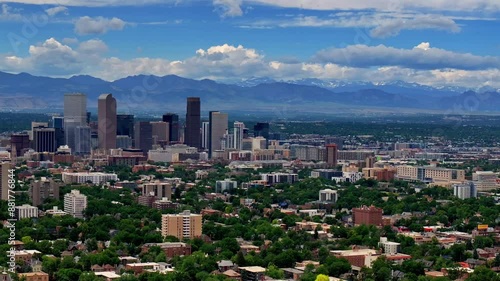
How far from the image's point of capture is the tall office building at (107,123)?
90250 mm

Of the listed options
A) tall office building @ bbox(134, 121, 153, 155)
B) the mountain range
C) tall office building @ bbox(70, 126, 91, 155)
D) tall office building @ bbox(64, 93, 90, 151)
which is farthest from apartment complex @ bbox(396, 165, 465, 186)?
the mountain range

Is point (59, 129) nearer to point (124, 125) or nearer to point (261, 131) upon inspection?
point (124, 125)

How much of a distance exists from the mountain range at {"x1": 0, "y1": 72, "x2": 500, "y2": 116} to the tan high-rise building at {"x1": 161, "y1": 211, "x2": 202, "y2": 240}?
89.1 meters

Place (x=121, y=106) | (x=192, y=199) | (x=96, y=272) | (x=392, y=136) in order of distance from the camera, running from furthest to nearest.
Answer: (x=121, y=106) → (x=392, y=136) → (x=192, y=199) → (x=96, y=272)

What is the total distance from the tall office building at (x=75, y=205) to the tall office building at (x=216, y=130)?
152 ft

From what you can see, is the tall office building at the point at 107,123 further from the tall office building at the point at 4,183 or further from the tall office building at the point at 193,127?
the tall office building at the point at 4,183

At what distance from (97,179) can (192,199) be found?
40.9ft

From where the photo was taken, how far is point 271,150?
8744 centimetres

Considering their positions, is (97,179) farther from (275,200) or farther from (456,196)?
(456,196)

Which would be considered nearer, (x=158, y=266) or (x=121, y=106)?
(x=158, y=266)

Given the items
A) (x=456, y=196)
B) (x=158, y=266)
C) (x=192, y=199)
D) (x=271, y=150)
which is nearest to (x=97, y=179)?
(x=192, y=199)

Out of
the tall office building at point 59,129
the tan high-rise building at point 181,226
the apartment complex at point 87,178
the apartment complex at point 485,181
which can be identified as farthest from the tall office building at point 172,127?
the tan high-rise building at point 181,226

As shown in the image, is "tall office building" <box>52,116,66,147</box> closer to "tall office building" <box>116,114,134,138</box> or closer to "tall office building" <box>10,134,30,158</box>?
"tall office building" <box>10,134,30,158</box>

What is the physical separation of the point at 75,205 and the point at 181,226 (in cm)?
838
